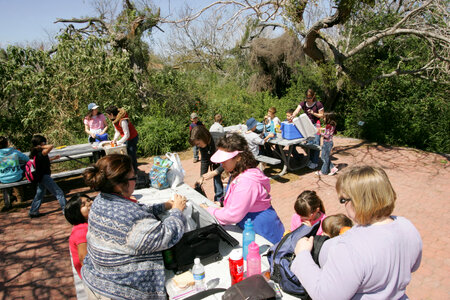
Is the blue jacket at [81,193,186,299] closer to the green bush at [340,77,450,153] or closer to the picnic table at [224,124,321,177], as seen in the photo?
the picnic table at [224,124,321,177]

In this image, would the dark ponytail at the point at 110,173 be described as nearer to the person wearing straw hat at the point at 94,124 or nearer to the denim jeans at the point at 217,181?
the denim jeans at the point at 217,181

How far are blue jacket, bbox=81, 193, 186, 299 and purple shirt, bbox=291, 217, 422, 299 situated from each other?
946 millimetres

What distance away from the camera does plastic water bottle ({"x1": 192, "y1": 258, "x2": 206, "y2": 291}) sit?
1.93 meters

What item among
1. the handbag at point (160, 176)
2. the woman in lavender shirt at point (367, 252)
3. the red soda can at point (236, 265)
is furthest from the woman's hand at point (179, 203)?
the handbag at point (160, 176)

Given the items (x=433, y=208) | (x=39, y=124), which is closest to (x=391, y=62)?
(x=433, y=208)

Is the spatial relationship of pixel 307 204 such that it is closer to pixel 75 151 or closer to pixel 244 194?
pixel 244 194

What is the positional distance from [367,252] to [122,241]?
135 centimetres

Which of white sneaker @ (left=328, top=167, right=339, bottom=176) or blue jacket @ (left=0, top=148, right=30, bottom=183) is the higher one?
blue jacket @ (left=0, top=148, right=30, bottom=183)

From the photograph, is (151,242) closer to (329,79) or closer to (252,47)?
(329,79)

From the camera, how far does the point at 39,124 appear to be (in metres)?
9.53

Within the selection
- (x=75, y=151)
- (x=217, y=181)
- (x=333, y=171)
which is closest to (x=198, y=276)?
(x=217, y=181)

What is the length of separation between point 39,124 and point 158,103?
4.17 meters

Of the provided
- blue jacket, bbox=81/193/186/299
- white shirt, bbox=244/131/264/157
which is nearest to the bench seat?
white shirt, bbox=244/131/264/157

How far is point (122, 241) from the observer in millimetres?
1702
